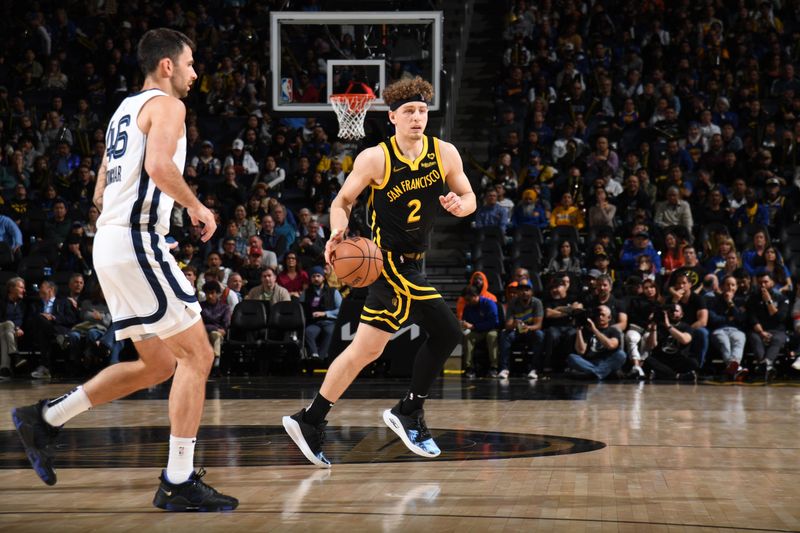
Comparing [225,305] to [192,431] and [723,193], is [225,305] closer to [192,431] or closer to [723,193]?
[723,193]

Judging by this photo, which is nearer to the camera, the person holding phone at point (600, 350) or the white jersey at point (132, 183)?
the white jersey at point (132, 183)

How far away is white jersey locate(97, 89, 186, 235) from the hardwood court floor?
1.13m

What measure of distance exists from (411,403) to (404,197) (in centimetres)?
110

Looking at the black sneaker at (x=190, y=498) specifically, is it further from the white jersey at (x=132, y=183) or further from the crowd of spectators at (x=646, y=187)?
the crowd of spectators at (x=646, y=187)

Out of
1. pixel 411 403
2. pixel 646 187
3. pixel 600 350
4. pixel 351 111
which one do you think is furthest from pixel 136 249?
pixel 646 187

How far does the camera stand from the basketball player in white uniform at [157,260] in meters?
4.35

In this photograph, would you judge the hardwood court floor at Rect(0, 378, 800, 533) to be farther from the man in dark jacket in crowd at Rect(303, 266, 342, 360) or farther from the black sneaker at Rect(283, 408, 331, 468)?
the man in dark jacket in crowd at Rect(303, 266, 342, 360)

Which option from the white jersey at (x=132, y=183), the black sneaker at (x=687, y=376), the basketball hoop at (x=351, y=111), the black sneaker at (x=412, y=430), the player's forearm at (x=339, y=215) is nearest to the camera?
the white jersey at (x=132, y=183)

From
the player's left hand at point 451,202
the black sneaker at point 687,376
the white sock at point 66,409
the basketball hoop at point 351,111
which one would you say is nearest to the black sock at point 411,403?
the player's left hand at point 451,202

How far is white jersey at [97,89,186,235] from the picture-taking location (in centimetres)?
444

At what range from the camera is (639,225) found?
1393 cm

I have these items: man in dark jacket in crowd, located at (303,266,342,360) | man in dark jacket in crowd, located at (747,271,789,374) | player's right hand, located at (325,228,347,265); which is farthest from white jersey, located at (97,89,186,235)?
man in dark jacket in crowd, located at (747,271,789,374)

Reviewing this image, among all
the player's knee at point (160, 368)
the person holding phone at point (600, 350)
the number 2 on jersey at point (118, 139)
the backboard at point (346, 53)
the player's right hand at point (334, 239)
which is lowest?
the person holding phone at point (600, 350)

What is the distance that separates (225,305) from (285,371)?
3.54 ft
